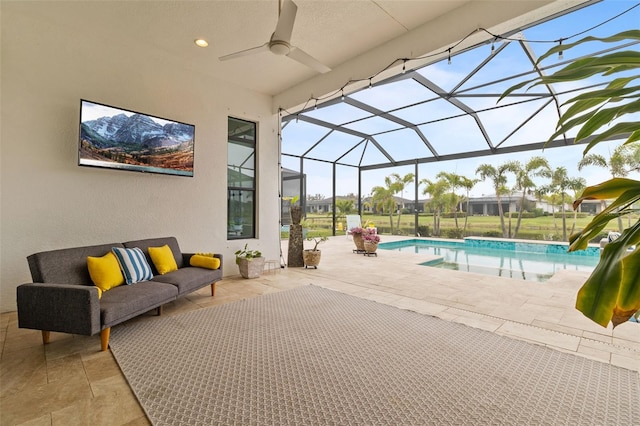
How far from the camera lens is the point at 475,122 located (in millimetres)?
7629

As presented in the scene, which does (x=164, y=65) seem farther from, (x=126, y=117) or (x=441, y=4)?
(x=441, y=4)

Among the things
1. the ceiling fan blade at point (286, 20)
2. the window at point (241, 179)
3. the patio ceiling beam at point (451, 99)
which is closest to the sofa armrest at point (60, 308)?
the ceiling fan blade at point (286, 20)

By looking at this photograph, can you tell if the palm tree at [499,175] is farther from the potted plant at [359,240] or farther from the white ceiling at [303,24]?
the white ceiling at [303,24]

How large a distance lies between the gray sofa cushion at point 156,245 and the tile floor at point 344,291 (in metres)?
0.52

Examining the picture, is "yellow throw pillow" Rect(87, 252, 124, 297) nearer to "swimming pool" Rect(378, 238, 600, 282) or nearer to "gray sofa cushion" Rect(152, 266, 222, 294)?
"gray sofa cushion" Rect(152, 266, 222, 294)

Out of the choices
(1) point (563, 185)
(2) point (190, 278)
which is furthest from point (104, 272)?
(1) point (563, 185)

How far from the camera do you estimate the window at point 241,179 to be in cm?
541

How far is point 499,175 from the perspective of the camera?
9.66 metres

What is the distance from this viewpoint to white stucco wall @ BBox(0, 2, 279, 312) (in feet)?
10.9

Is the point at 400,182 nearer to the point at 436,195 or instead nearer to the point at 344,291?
the point at 436,195

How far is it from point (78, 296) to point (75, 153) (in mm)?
2232

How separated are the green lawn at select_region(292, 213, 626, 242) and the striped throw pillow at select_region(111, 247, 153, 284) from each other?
5.79 m

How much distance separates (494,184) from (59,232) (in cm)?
1094

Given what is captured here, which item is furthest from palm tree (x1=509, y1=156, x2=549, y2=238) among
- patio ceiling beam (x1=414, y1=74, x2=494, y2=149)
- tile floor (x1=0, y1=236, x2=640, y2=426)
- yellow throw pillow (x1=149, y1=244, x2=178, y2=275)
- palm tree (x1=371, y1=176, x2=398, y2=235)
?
yellow throw pillow (x1=149, y1=244, x2=178, y2=275)
